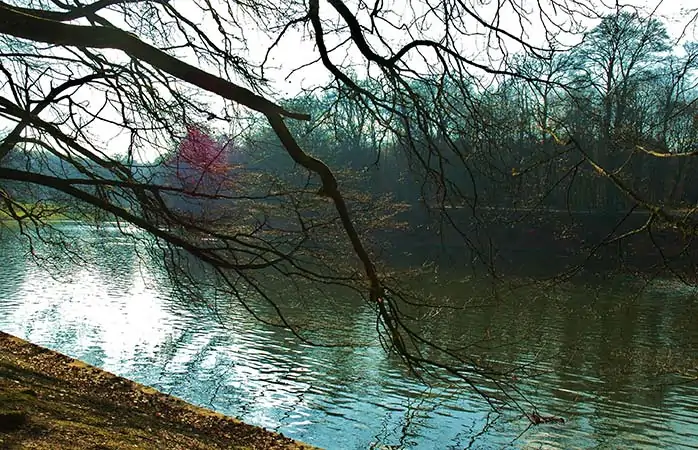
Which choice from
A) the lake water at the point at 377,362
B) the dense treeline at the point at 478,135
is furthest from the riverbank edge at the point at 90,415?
the dense treeline at the point at 478,135

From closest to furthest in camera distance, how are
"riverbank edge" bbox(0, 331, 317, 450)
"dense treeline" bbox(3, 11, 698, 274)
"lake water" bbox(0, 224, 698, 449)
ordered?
"riverbank edge" bbox(0, 331, 317, 450)
"dense treeline" bbox(3, 11, 698, 274)
"lake water" bbox(0, 224, 698, 449)

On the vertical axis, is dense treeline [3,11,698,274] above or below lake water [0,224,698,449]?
above

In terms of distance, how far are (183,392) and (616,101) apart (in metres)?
7.01

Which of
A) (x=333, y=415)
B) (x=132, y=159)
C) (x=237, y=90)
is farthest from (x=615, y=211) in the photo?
(x=237, y=90)

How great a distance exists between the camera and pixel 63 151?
6238 mm

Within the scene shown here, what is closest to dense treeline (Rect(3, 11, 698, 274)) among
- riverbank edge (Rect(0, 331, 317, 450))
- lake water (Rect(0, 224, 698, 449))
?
lake water (Rect(0, 224, 698, 449))

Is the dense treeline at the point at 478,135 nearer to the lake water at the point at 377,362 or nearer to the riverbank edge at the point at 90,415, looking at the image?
the lake water at the point at 377,362

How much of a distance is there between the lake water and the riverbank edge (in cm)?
114

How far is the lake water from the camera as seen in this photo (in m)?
8.23

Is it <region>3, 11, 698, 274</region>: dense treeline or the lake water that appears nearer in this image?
<region>3, 11, 698, 274</region>: dense treeline

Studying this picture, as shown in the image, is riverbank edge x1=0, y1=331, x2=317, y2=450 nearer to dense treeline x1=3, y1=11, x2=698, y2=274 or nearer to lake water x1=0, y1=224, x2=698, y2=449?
lake water x1=0, y1=224, x2=698, y2=449

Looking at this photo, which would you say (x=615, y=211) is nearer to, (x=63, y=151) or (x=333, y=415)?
(x=333, y=415)

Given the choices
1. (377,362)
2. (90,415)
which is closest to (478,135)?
(90,415)

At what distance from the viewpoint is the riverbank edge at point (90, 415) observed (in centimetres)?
405
